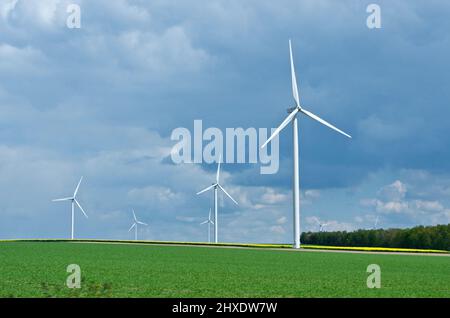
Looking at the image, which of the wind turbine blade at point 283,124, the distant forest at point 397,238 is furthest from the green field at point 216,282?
the distant forest at point 397,238

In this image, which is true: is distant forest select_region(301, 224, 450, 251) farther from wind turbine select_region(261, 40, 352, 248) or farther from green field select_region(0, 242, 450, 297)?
green field select_region(0, 242, 450, 297)

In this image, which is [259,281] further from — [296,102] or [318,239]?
[318,239]

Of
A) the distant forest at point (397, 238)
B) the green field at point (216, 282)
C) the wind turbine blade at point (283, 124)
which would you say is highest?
the wind turbine blade at point (283, 124)

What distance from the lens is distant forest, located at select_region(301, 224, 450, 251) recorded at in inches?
4358

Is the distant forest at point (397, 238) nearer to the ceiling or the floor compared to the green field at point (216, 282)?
nearer to the ceiling

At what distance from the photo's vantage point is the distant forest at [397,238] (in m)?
111

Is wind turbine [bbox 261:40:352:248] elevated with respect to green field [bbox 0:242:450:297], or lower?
elevated

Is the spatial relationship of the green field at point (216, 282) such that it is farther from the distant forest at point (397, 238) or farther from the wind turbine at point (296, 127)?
the distant forest at point (397, 238)

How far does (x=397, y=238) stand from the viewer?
119m

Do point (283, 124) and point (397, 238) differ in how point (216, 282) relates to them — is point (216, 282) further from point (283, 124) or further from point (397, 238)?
point (397, 238)

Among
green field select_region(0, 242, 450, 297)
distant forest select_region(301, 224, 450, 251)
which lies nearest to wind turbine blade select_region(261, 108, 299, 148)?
green field select_region(0, 242, 450, 297)
